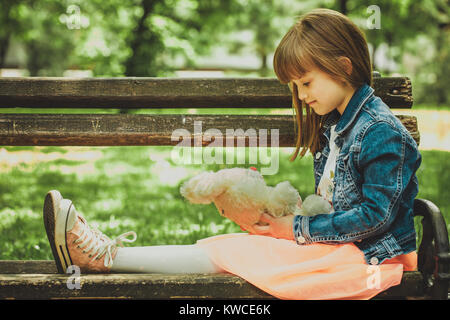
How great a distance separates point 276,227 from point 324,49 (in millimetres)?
705

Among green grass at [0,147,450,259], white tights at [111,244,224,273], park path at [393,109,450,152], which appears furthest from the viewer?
park path at [393,109,450,152]

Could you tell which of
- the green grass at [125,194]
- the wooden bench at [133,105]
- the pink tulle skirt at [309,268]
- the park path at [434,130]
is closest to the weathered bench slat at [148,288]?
the pink tulle skirt at [309,268]

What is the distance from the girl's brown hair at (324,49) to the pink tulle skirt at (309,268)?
653 mm

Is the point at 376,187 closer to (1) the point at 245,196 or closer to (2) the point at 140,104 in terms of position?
(1) the point at 245,196

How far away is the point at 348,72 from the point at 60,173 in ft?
16.4

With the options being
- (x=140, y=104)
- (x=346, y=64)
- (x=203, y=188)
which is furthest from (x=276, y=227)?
(x=140, y=104)

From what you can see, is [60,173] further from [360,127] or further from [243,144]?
[360,127]

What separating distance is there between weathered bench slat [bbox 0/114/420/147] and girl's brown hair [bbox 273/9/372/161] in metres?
0.46

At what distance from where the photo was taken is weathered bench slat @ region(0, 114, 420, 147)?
7.57ft

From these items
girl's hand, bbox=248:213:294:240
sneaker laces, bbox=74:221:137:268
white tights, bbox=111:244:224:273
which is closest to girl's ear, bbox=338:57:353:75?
girl's hand, bbox=248:213:294:240

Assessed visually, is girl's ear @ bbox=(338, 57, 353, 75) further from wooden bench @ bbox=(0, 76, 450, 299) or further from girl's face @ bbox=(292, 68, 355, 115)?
wooden bench @ bbox=(0, 76, 450, 299)

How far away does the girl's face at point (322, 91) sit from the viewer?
1918 mm
